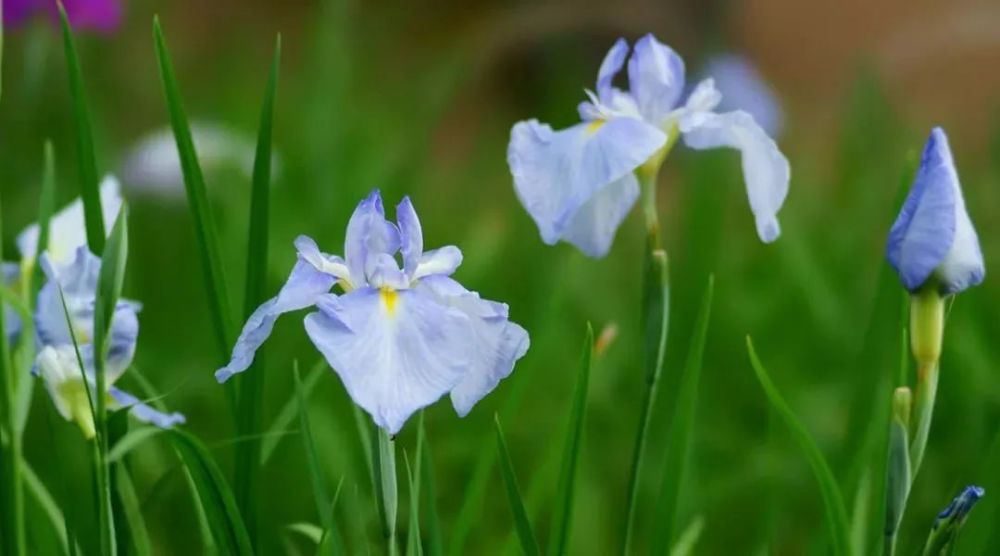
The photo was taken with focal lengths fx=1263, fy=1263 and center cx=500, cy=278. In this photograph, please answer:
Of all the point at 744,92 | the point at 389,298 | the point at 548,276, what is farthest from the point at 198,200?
the point at 744,92

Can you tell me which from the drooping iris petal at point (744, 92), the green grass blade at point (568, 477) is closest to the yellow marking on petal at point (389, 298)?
the green grass blade at point (568, 477)

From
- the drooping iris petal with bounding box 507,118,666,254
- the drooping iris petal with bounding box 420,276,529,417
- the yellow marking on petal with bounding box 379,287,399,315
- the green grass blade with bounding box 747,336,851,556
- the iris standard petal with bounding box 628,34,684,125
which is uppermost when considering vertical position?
the iris standard petal with bounding box 628,34,684,125

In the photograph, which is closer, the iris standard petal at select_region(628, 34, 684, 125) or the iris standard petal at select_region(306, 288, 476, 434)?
the iris standard petal at select_region(306, 288, 476, 434)

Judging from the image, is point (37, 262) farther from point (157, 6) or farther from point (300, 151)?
point (157, 6)

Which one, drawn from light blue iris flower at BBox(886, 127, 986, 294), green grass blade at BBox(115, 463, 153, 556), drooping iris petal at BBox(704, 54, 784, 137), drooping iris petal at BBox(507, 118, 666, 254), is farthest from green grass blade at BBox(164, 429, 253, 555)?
drooping iris petal at BBox(704, 54, 784, 137)

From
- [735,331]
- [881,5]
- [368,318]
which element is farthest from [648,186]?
[881,5]

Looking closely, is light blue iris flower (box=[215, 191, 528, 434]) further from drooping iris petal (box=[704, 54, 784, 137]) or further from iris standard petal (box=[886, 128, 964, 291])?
drooping iris petal (box=[704, 54, 784, 137])
